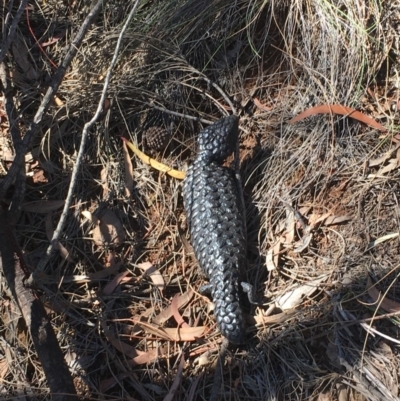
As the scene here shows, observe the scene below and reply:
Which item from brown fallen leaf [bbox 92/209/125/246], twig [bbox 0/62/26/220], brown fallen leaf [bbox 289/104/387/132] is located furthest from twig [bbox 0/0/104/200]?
brown fallen leaf [bbox 289/104/387/132]

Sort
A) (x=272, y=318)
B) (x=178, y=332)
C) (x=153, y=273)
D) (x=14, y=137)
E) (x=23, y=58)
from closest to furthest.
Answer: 1. (x=272, y=318)
2. (x=178, y=332)
3. (x=153, y=273)
4. (x=14, y=137)
5. (x=23, y=58)

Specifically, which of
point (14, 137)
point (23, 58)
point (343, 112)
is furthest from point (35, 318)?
point (343, 112)

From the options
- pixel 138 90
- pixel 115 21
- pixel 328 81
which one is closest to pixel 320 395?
pixel 328 81

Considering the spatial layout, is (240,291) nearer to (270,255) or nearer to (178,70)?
(270,255)

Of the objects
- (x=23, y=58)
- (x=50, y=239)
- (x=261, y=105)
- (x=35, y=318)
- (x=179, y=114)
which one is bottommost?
(x=35, y=318)

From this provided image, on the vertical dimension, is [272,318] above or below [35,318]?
below

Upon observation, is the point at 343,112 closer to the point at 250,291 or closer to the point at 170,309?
the point at 250,291

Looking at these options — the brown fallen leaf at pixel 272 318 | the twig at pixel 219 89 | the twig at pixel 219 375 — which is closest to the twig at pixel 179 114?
the twig at pixel 219 89
